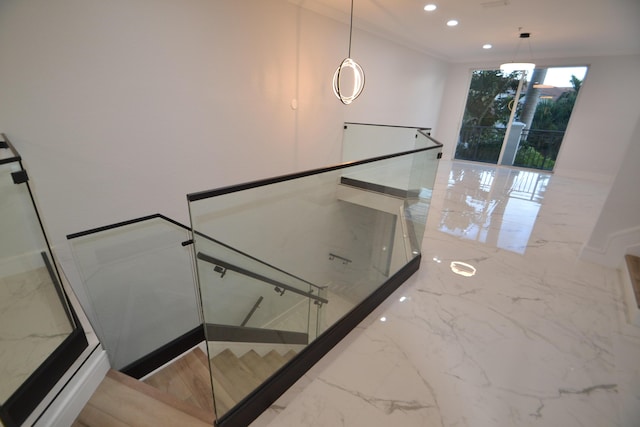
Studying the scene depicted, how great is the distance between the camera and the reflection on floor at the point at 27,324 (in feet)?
4.14

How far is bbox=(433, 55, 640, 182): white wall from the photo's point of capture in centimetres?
570

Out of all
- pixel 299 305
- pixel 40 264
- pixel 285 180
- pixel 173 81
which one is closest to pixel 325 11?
pixel 173 81

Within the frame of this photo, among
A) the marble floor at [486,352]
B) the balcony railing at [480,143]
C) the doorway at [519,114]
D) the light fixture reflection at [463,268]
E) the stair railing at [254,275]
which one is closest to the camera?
the stair railing at [254,275]

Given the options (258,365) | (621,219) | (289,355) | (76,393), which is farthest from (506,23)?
(76,393)

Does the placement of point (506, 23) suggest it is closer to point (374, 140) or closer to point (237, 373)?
point (374, 140)

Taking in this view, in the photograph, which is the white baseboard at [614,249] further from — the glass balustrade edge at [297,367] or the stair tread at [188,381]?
the stair tread at [188,381]

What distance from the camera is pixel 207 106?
122 inches

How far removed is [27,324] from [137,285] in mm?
1390

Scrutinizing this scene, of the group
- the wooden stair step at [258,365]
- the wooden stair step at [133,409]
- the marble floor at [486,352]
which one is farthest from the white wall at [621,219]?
the wooden stair step at [133,409]

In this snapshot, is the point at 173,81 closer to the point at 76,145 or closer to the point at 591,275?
the point at 76,145

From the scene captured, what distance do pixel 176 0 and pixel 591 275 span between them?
16.0 ft

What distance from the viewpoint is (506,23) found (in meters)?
4.21

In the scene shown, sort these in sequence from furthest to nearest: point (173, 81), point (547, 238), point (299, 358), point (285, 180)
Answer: point (547, 238)
point (173, 81)
point (299, 358)
point (285, 180)

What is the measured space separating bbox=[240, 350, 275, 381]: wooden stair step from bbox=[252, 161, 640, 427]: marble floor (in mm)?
161
